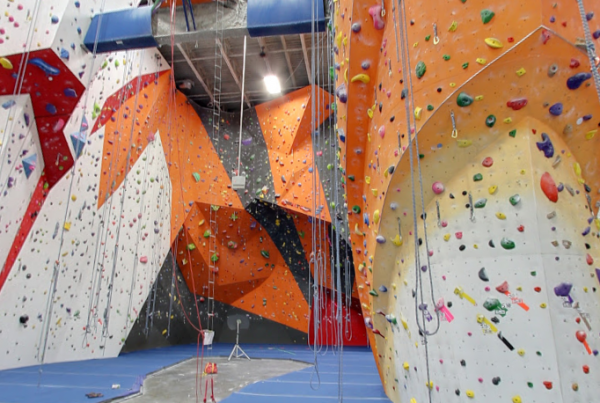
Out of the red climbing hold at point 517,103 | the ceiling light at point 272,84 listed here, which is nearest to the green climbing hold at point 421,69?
the red climbing hold at point 517,103

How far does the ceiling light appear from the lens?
7.72 metres

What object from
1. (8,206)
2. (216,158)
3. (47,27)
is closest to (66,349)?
(8,206)

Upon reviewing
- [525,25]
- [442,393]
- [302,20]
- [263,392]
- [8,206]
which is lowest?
[263,392]

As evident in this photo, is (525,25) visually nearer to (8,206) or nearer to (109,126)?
(8,206)

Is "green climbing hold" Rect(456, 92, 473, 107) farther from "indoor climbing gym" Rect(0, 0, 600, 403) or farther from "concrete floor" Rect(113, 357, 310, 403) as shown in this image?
"concrete floor" Rect(113, 357, 310, 403)

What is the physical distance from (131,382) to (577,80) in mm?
4634

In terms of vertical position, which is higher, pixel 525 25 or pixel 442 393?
pixel 525 25

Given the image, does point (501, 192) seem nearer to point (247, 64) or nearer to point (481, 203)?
point (481, 203)

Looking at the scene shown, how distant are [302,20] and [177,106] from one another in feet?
13.1

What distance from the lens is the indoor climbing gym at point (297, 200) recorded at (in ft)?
7.00

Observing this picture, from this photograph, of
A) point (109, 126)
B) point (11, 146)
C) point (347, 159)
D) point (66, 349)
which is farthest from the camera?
point (109, 126)

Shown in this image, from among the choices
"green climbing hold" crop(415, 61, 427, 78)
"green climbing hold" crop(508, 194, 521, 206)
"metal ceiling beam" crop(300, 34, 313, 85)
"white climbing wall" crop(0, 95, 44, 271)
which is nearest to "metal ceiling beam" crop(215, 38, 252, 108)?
"metal ceiling beam" crop(300, 34, 313, 85)

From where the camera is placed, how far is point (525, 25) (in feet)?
6.83

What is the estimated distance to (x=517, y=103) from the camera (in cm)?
223
